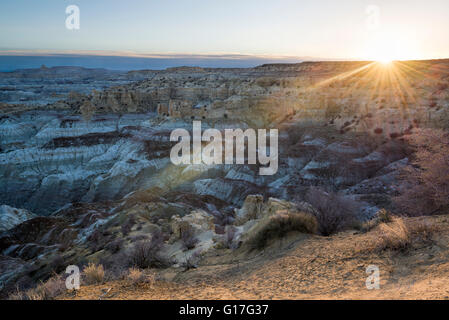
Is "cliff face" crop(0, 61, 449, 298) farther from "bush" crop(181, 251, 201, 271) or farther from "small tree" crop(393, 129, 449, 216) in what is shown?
"small tree" crop(393, 129, 449, 216)

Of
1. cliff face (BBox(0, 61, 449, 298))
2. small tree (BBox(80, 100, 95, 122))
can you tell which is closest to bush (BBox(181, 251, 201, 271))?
cliff face (BBox(0, 61, 449, 298))

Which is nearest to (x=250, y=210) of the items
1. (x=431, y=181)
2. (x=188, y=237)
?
(x=188, y=237)

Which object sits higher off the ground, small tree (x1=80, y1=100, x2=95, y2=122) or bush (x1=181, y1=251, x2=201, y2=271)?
small tree (x1=80, y1=100, x2=95, y2=122)

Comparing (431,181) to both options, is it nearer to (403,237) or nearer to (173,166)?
(403,237)

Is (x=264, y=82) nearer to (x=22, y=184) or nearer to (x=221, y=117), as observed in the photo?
(x=221, y=117)

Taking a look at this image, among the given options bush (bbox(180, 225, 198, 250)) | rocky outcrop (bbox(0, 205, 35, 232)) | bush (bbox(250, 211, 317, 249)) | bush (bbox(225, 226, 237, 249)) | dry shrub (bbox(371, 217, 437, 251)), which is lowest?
rocky outcrop (bbox(0, 205, 35, 232))

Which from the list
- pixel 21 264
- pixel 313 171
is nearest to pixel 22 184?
pixel 21 264


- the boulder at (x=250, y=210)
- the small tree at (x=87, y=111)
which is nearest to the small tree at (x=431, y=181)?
the boulder at (x=250, y=210)
